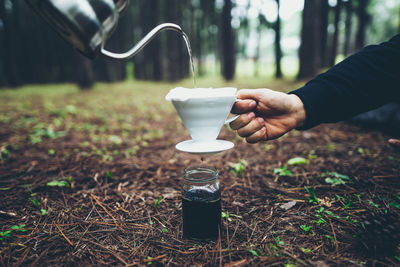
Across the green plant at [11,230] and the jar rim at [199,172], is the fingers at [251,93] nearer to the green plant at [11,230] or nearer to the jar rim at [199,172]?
the jar rim at [199,172]

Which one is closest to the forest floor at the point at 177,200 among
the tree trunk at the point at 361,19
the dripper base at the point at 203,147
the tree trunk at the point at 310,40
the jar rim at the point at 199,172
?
the jar rim at the point at 199,172

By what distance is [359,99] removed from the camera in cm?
164

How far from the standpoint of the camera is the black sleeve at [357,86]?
1.60m

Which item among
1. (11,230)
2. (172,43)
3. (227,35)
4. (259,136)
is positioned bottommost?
(11,230)

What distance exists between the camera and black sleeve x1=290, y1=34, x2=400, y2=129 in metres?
1.60

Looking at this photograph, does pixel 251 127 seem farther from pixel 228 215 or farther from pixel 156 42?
pixel 156 42

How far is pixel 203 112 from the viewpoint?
1.32 m

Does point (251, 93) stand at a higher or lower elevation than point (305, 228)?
higher

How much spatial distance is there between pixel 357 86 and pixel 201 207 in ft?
4.59

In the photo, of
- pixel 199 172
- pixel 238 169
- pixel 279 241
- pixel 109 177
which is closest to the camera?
pixel 279 241

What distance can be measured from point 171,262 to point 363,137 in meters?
3.18

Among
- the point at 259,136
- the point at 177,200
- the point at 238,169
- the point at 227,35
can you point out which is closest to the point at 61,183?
the point at 177,200

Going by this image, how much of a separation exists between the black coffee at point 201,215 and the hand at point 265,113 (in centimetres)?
59

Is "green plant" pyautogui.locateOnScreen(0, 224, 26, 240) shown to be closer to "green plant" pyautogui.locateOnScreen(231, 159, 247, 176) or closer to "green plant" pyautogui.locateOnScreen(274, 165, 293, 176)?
"green plant" pyautogui.locateOnScreen(231, 159, 247, 176)
